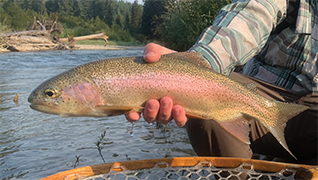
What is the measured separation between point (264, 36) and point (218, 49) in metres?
0.52

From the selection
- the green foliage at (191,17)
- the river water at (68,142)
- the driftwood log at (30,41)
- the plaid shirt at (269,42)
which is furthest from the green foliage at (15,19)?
the plaid shirt at (269,42)

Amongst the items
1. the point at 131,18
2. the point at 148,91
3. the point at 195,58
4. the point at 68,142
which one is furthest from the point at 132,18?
the point at 148,91

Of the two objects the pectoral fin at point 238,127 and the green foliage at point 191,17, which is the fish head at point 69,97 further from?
the green foliage at point 191,17

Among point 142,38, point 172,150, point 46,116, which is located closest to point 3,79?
point 46,116

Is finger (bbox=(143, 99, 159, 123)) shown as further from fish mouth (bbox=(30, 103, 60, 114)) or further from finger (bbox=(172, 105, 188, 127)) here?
fish mouth (bbox=(30, 103, 60, 114))

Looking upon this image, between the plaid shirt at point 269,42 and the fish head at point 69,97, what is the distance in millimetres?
870

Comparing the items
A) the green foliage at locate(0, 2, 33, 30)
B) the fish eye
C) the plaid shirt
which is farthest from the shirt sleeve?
the green foliage at locate(0, 2, 33, 30)

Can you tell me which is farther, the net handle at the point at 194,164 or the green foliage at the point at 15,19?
the green foliage at the point at 15,19

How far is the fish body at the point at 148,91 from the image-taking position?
164cm

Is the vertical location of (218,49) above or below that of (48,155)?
above

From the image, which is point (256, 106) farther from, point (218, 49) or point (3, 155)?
point (3, 155)

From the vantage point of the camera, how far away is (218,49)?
7.07 ft

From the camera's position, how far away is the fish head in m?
1.62

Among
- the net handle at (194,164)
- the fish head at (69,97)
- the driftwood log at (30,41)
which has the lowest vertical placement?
the driftwood log at (30,41)
